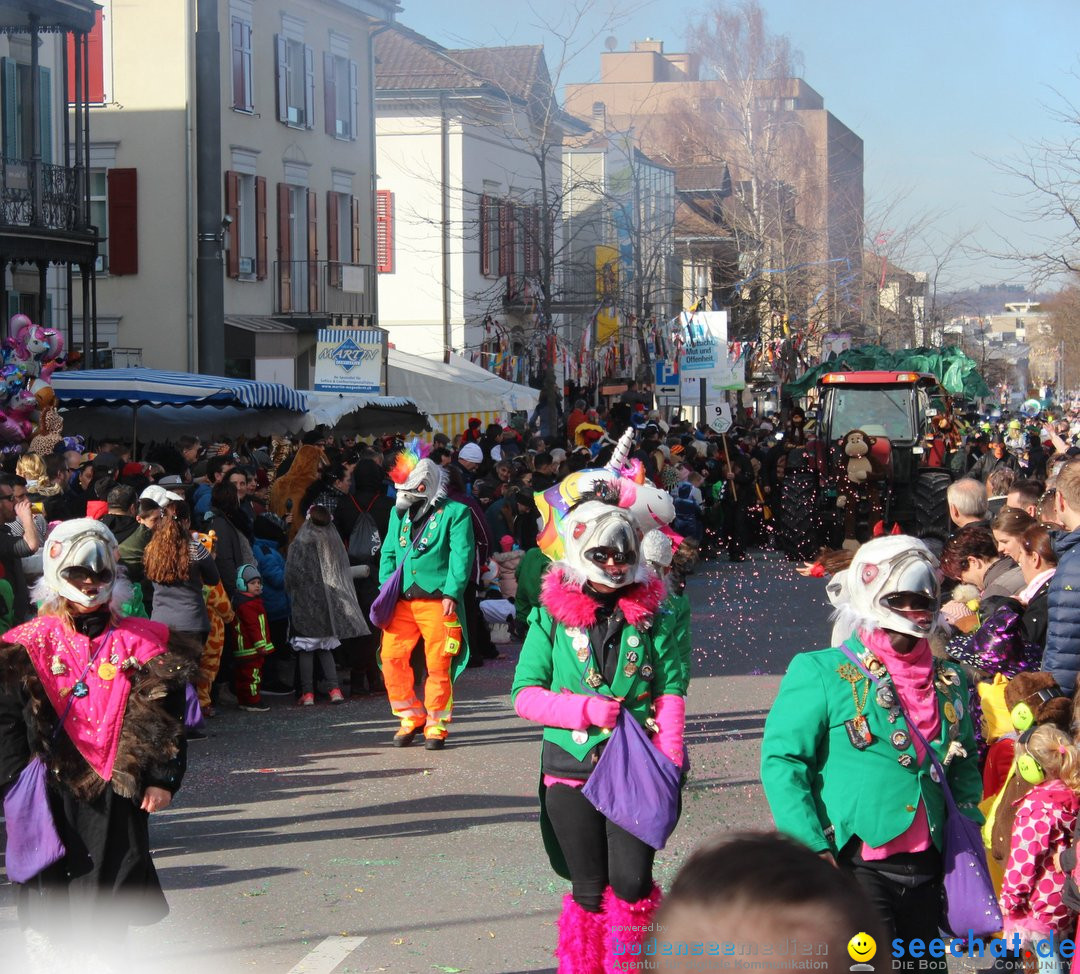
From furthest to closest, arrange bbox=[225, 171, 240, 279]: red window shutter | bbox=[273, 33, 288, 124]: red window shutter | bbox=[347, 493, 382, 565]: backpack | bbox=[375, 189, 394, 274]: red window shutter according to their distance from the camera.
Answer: bbox=[375, 189, 394, 274]: red window shutter → bbox=[273, 33, 288, 124]: red window shutter → bbox=[225, 171, 240, 279]: red window shutter → bbox=[347, 493, 382, 565]: backpack

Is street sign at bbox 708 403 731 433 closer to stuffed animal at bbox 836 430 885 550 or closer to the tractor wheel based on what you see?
stuffed animal at bbox 836 430 885 550

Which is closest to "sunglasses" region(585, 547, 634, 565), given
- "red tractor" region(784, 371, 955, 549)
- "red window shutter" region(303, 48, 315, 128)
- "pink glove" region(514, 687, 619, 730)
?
"pink glove" region(514, 687, 619, 730)

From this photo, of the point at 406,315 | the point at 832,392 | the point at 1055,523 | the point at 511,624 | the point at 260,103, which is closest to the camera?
the point at 1055,523

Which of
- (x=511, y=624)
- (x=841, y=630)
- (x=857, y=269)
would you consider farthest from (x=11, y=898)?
(x=857, y=269)

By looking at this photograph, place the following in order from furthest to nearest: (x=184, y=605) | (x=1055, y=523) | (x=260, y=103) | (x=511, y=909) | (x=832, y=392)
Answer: (x=260, y=103), (x=832, y=392), (x=184, y=605), (x=1055, y=523), (x=511, y=909)

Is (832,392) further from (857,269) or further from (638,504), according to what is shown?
(857,269)

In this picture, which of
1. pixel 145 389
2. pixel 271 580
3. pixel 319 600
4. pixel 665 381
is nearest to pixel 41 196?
pixel 145 389

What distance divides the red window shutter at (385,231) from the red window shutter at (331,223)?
396 centimetres

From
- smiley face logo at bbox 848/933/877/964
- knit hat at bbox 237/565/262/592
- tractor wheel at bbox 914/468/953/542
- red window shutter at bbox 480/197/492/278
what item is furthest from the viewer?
red window shutter at bbox 480/197/492/278

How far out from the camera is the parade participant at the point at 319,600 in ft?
37.0

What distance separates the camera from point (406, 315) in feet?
120

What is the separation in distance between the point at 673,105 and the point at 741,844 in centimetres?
5887

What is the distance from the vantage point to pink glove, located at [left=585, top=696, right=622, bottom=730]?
4930mm

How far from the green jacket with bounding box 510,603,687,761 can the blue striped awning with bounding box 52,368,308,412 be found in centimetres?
1205
